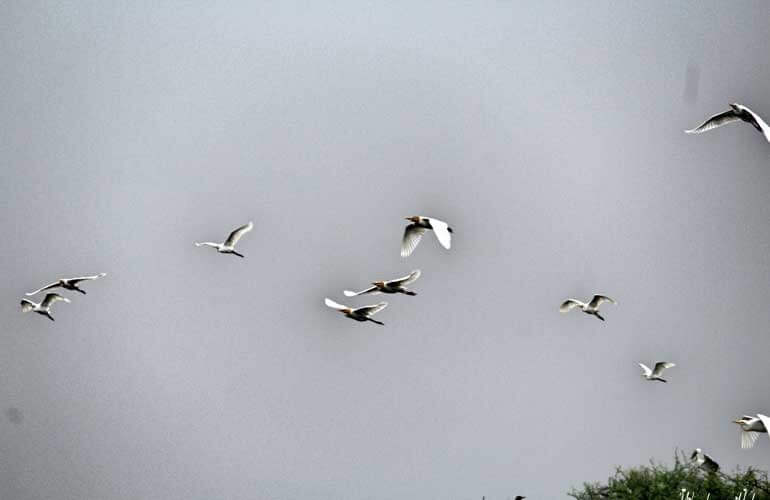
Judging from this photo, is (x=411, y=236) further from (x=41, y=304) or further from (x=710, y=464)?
(x=41, y=304)

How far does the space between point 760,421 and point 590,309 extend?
7.36 meters

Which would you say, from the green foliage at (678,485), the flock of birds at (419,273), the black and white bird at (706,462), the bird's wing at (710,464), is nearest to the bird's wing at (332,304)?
the flock of birds at (419,273)

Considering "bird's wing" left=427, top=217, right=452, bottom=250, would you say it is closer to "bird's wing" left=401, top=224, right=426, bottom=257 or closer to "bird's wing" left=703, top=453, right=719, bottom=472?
"bird's wing" left=401, top=224, right=426, bottom=257

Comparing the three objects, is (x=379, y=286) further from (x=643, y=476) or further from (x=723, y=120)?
(x=643, y=476)

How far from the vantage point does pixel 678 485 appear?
2850 centimetres

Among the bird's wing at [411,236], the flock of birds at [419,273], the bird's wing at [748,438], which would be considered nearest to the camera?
the flock of birds at [419,273]

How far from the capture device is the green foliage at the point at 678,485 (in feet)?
90.0

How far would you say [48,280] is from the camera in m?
55.7

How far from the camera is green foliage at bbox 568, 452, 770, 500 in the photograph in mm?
27438

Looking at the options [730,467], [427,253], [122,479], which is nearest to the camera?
[730,467]

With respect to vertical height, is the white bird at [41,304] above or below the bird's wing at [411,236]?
below

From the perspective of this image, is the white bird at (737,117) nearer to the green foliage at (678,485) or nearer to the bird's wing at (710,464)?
the green foliage at (678,485)

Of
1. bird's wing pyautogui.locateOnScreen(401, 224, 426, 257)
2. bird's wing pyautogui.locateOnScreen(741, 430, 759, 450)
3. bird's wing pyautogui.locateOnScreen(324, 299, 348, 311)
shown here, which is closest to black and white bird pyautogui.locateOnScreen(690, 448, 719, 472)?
bird's wing pyautogui.locateOnScreen(741, 430, 759, 450)

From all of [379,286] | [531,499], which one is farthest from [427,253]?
[379,286]
